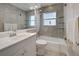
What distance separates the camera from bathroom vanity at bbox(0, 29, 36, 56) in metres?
1.03

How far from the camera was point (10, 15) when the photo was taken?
1215mm

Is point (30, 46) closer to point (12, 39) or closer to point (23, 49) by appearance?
point (23, 49)

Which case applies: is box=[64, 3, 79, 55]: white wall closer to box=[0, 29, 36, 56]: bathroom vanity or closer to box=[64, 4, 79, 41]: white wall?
box=[64, 4, 79, 41]: white wall

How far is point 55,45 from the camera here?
130 cm

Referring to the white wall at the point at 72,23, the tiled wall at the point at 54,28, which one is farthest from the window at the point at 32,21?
the white wall at the point at 72,23

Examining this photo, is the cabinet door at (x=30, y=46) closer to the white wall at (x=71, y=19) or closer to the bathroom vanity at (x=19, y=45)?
the bathroom vanity at (x=19, y=45)

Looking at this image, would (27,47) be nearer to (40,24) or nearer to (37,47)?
(37,47)

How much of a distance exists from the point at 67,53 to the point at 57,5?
65 centimetres

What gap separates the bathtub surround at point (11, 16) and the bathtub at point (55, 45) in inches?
14.0

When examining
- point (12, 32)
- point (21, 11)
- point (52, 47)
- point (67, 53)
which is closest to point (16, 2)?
point (21, 11)

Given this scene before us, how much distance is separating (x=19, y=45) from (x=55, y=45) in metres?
0.50

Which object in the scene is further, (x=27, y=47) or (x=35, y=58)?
(x=27, y=47)

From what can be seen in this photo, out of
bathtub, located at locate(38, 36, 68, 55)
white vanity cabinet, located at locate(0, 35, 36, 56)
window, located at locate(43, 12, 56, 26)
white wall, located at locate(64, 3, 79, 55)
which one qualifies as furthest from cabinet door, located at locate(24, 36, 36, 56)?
white wall, located at locate(64, 3, 79, 55)

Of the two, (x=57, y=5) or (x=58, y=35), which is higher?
(x=57, y=5)
